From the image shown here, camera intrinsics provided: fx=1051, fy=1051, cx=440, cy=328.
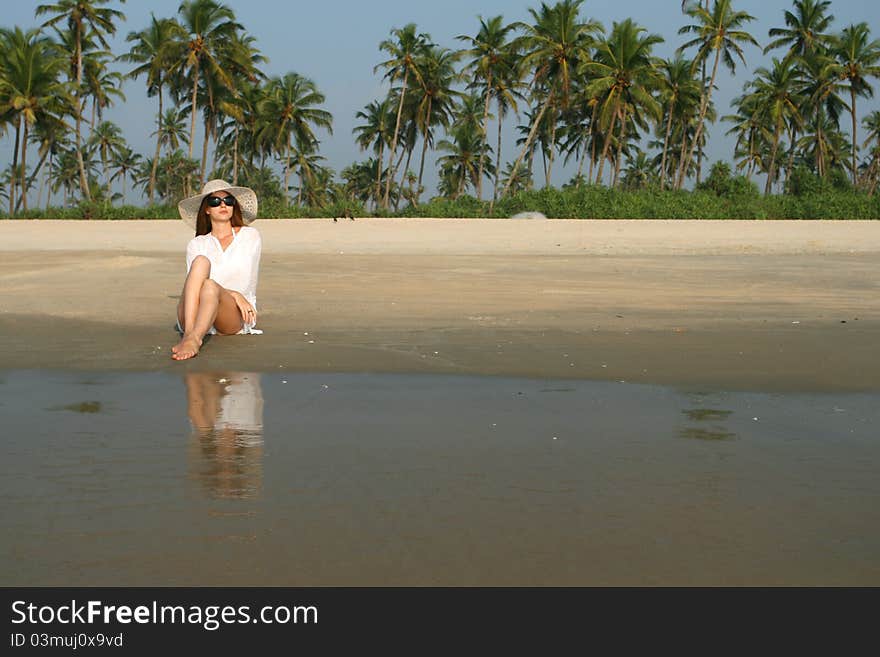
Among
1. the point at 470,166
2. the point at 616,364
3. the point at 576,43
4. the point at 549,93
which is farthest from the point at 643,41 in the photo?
the point at 616,364

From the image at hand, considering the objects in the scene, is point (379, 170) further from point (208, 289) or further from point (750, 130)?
point (208, 289)

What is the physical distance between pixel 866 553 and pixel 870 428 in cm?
179

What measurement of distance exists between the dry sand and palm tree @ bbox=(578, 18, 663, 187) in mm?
28821

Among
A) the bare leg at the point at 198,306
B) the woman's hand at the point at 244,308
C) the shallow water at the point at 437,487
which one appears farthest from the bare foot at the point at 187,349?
the shallow water at the point at 437,487

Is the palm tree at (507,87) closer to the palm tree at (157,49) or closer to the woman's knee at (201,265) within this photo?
the palm tree at (157,49)

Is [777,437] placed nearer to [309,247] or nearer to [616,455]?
[616,455]

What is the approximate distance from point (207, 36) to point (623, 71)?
1890 cm

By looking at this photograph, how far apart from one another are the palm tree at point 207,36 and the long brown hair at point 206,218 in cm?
4230

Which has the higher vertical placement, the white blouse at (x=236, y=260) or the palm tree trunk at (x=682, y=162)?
the palm tree trunk at (x=682, y=162)

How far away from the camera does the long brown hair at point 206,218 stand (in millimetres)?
7426

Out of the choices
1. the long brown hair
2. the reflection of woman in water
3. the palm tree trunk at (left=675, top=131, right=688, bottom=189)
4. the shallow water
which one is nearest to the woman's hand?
the long brown hair

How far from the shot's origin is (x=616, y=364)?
20.5ft

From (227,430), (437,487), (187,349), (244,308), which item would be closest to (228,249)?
(244,308)

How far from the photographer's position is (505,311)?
901 centimetres
